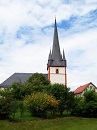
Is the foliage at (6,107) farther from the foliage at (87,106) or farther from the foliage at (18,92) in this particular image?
the foliage at (18,92)

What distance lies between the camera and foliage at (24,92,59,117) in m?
34.3

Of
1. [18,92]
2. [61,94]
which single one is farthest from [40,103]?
[18,92]

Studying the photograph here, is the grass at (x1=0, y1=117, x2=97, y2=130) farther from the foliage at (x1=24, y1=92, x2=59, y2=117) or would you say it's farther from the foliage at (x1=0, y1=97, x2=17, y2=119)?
the foliage at (x1=24, y1=92, x2=59, y2=117)

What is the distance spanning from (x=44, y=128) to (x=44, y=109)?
20.5 feet

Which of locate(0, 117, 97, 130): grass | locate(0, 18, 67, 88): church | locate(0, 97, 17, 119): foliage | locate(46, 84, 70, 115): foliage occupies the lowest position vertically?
locate(0, 117, 97, 130): grass

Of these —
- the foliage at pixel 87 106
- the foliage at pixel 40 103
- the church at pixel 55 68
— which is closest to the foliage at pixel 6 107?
the foliage at pixel 40 103

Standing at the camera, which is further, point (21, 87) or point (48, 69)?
point (48, 69)

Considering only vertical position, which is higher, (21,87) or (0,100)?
(21,87)

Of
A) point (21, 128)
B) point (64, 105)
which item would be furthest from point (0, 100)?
point (64, 105)

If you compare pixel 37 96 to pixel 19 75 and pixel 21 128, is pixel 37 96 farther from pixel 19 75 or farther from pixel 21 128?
pixel 19 75

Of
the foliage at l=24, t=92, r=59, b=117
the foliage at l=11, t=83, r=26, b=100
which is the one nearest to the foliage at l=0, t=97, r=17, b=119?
the foliage at l=24, t=92, r=59, b=117

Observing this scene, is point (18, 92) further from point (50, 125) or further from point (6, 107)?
point (50, 125)

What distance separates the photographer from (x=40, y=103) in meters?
34.5

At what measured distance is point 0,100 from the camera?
31.8 metres
